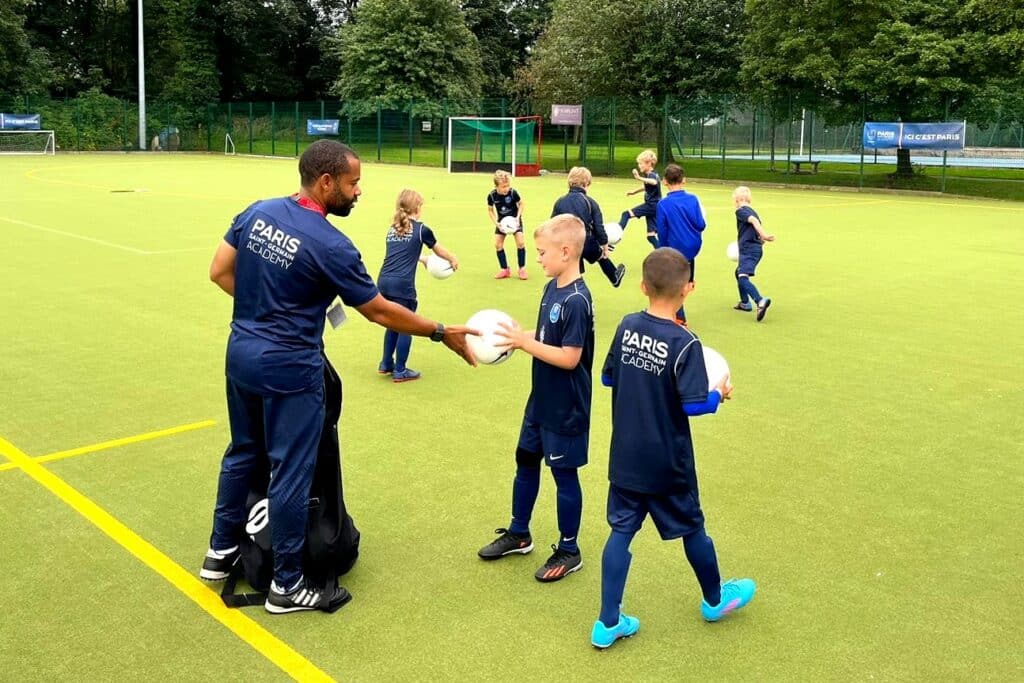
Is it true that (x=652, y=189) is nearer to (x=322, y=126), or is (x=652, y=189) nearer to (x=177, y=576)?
(x=177, y=576)

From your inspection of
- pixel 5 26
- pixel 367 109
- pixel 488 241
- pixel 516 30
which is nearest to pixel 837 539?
pixel 488 241

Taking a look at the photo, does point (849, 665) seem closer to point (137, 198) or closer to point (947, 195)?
point (137, 198)

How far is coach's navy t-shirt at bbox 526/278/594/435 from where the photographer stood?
4520mm

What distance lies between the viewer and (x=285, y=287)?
4.18m

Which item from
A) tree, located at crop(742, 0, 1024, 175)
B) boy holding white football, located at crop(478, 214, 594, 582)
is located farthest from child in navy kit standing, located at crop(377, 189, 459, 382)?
tree, located at crop(742, 0, 1024, 175)

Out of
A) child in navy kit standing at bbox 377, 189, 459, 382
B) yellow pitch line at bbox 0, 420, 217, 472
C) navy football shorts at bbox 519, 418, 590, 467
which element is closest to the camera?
navy football shorts at bbox 519, 418, 590, 467

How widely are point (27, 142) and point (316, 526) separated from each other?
5321 centimetres

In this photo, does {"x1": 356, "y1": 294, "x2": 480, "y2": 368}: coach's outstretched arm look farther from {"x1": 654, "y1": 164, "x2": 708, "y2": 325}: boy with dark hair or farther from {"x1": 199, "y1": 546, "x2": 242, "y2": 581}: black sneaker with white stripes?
{"x1": 654, "y1": 164, "x2": 708, "y2": 325}: boy with dark hair

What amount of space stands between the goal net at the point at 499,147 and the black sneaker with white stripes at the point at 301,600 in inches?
1374

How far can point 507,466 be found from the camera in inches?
253

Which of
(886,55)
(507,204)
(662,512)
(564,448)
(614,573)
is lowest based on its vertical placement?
(614,573)

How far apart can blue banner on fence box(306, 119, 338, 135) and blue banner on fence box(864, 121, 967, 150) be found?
2792cm

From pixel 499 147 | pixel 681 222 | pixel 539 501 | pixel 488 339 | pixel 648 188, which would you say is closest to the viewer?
pixel 488 339

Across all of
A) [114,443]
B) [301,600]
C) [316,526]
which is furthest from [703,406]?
[114,443]
